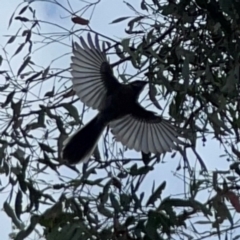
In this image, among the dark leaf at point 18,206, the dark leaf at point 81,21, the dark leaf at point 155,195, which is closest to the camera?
the dark leaf at point 155,195

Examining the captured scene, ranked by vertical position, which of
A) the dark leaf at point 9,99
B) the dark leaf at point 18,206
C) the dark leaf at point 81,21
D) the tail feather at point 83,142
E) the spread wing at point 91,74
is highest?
the dark leaf at point 81,21

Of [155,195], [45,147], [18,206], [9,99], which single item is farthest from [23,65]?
[155,195]

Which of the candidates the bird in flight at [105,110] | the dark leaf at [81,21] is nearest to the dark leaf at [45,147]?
the bird in flight at [105,110]

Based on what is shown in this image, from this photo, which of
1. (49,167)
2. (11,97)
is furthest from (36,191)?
(11,97)

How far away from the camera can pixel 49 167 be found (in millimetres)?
1877

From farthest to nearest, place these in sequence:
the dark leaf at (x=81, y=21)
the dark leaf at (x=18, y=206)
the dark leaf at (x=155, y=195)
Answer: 1. the dark leaf at (x=81, y=21)
2. the dark leaf at (x=18, y=206)
3. the dark leaf at (x=155, y=195)

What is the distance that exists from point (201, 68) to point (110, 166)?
0.92 ft

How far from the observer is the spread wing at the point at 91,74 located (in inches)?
75.0

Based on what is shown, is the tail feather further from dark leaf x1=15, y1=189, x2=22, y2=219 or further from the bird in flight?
dark leaf x1=15, y1=189, x2=22, y2=219

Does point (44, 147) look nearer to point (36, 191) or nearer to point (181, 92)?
point (36, 191)

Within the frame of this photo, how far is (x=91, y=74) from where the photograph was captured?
6.46 ft

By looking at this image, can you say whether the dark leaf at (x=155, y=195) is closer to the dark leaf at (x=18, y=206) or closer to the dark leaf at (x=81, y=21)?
the dark leaf at (x=18, y=206)

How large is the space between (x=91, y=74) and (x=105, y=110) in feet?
0.28

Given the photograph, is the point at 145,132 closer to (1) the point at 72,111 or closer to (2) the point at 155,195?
(1) the point at 72,111
